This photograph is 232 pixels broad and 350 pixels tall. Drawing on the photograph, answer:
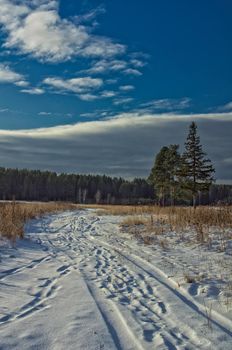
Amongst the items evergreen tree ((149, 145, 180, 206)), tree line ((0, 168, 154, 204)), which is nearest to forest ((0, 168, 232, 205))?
tree line ((0, 168, 154, 204))

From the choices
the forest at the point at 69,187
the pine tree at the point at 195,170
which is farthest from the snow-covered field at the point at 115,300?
the forest at the point at 69,187

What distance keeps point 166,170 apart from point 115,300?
46.0 meters

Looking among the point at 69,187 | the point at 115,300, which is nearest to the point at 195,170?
the point at 115,300

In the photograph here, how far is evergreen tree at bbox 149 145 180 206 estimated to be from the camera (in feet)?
165

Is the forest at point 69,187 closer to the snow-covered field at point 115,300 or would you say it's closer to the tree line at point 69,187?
the tree line at point 69,187

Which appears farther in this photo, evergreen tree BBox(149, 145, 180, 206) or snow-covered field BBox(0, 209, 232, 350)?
evergreen tree BBox(149, 145, 180, 206)

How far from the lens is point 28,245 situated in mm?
12008

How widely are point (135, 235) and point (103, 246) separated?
2543 mm

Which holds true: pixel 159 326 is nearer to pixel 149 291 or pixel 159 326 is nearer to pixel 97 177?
pixel 149 291

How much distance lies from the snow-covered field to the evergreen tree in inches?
1577

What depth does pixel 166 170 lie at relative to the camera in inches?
2016

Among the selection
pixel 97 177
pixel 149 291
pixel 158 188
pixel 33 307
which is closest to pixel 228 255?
pixel 149 291

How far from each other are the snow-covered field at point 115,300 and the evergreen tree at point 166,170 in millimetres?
40048

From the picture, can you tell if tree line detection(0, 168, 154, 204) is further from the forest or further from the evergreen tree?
the evergreen tree
